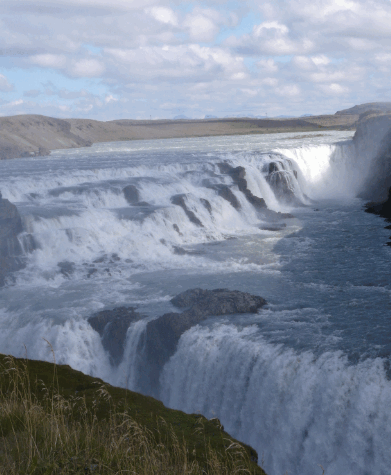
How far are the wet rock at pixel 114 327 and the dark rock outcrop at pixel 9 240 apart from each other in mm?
6330

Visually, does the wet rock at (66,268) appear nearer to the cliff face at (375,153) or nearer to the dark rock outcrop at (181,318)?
the dark rock outcrop at (181,318)

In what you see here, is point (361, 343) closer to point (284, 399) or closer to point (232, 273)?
point (284, 399)

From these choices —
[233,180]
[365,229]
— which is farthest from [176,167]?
[365,229]

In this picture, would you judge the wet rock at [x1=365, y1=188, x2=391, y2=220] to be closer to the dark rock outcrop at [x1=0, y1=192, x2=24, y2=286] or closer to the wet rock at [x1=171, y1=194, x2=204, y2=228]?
the wet rock at [x1=171, y1=194, x2=204, y2=228]

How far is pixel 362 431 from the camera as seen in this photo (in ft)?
32.2

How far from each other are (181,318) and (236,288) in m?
3.63

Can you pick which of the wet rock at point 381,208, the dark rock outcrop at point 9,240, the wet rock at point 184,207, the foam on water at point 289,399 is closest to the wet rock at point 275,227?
the wet rock at point 184,207

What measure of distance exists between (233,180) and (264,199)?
2.72 meters

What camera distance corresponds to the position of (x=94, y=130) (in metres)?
124

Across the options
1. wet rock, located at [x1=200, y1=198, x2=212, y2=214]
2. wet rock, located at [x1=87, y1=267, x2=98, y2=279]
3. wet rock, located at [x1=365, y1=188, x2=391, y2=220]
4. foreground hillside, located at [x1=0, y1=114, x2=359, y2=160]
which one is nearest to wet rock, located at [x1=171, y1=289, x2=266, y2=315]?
wet rock, located at [x1=87, y1=267, x2=98, y2=279]

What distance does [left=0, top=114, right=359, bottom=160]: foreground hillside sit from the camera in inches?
3024

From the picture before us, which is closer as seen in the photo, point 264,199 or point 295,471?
point 295,471

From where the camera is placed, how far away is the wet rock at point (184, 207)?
26.9 m

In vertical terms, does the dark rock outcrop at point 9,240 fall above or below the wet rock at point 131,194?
below
